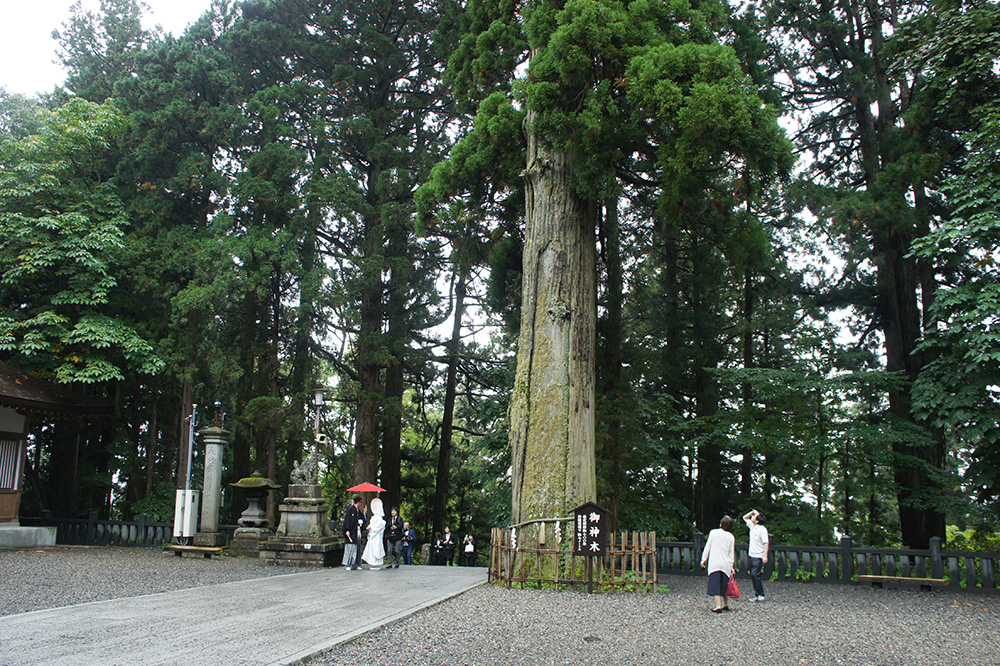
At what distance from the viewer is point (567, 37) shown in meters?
8.46

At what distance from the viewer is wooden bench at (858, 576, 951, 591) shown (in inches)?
368

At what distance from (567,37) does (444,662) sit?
756 centimetres

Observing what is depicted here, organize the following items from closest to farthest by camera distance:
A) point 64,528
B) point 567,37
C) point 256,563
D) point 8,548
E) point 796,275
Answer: point 567,37 → point 256,563 → point 8,548 → point 64,528 → point 796,275

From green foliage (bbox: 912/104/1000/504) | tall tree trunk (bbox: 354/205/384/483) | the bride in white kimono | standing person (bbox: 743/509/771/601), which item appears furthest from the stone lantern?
green foliage (bbox: 912/104/1000/504)

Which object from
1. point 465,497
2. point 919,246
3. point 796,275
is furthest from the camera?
point 465,497

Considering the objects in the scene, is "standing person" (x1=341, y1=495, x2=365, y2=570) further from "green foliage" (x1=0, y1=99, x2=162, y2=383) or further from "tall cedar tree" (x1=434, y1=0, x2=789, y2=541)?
"green foliage" (x1=0, y1=99, x2=162, y2=383)

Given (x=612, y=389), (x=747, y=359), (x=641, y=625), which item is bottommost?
(x=641, y=625)

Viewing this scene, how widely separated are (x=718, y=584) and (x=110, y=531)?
13332 millimetres

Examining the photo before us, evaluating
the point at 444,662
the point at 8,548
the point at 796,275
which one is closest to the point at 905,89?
the point at 796,275

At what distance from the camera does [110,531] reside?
46.5ft

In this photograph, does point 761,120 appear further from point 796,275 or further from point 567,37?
point 796,275

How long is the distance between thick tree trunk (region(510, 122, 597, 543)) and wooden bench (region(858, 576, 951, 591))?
486 cm

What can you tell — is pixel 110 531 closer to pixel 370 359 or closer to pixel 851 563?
pixel 370 359

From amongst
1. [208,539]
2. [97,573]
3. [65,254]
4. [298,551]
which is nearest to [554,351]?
[298,551]
